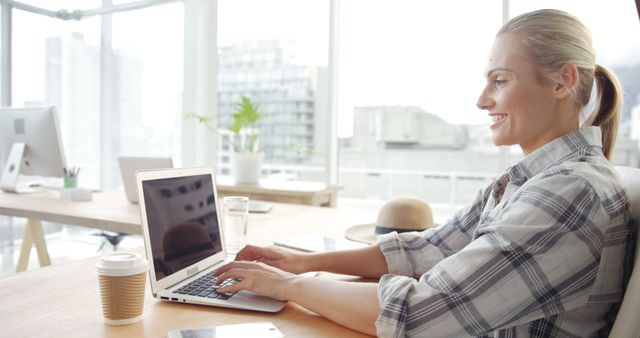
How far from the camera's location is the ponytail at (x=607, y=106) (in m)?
1.01

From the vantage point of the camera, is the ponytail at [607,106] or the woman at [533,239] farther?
the ponytail at [607,106]

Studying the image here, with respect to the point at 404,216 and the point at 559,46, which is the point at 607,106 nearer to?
the point at 559,46

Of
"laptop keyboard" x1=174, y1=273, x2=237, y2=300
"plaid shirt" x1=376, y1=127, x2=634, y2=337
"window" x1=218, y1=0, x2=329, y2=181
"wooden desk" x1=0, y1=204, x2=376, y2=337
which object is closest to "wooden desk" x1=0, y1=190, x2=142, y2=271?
"wooden desk" x1=0, y1=204, x2=376, y2=337

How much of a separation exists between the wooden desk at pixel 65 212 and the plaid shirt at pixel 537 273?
1373 millimetres

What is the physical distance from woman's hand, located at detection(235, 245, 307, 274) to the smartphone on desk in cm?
33

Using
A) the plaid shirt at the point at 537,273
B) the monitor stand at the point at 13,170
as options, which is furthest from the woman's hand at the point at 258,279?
the monitor stand at the point at 13,170

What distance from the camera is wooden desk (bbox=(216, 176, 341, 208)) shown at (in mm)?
2943

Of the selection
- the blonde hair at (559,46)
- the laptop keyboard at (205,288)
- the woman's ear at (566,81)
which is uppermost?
the blonde hair at (559,46)

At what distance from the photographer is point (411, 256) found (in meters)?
1.20

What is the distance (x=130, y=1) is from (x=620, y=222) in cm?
443

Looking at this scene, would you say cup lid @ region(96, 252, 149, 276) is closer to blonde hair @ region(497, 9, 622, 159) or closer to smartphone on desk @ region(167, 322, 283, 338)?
smartphone on desk @ region(167, 322, 283, 338)

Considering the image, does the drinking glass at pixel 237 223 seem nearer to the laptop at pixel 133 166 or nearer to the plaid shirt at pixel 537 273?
the plaid shirt at pixel 537 273

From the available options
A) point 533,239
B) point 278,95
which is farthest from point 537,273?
point 278,95

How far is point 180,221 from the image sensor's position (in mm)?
1088
